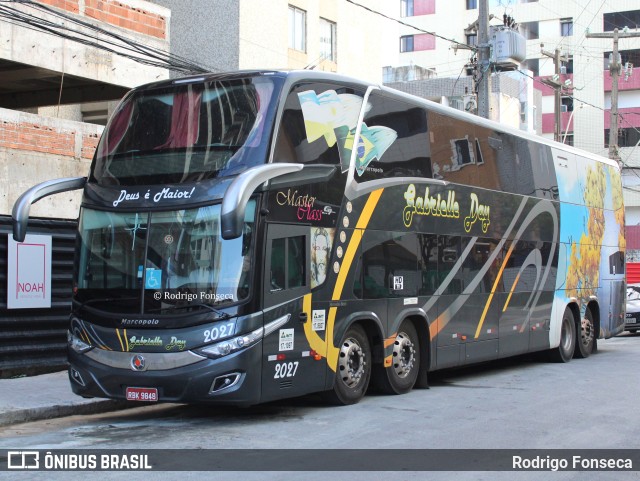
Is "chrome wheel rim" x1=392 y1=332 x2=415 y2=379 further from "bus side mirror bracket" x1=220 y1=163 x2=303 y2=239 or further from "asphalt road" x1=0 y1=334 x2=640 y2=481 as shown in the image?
"bus side mirror bracket" x1=220 y1=163 x2=303 y2=239

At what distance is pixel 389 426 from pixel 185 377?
7.67 feet

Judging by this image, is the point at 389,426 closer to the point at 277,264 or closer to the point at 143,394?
the point at 277,264

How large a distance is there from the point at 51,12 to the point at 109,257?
7.88 m

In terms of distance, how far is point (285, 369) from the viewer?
422 inches

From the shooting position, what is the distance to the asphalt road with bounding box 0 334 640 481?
909cm

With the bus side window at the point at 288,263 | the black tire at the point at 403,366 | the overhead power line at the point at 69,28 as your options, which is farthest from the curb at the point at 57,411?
the overhead power line at the point at 69,28

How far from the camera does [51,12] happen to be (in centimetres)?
1681

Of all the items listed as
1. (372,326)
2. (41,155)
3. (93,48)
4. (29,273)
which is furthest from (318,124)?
(93,48)

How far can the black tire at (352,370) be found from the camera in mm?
11750

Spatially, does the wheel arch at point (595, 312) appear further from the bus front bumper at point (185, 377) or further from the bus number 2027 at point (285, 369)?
the bus front bumper at point (185, 377)

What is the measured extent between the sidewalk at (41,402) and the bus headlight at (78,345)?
998 mm

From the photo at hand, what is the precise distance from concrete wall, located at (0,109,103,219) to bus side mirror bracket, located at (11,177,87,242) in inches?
189

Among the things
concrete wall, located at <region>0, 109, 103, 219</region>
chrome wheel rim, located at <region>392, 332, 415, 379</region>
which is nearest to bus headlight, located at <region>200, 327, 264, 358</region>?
chrome wheel rim, located at <region>392, 332, 415, 379</region>
